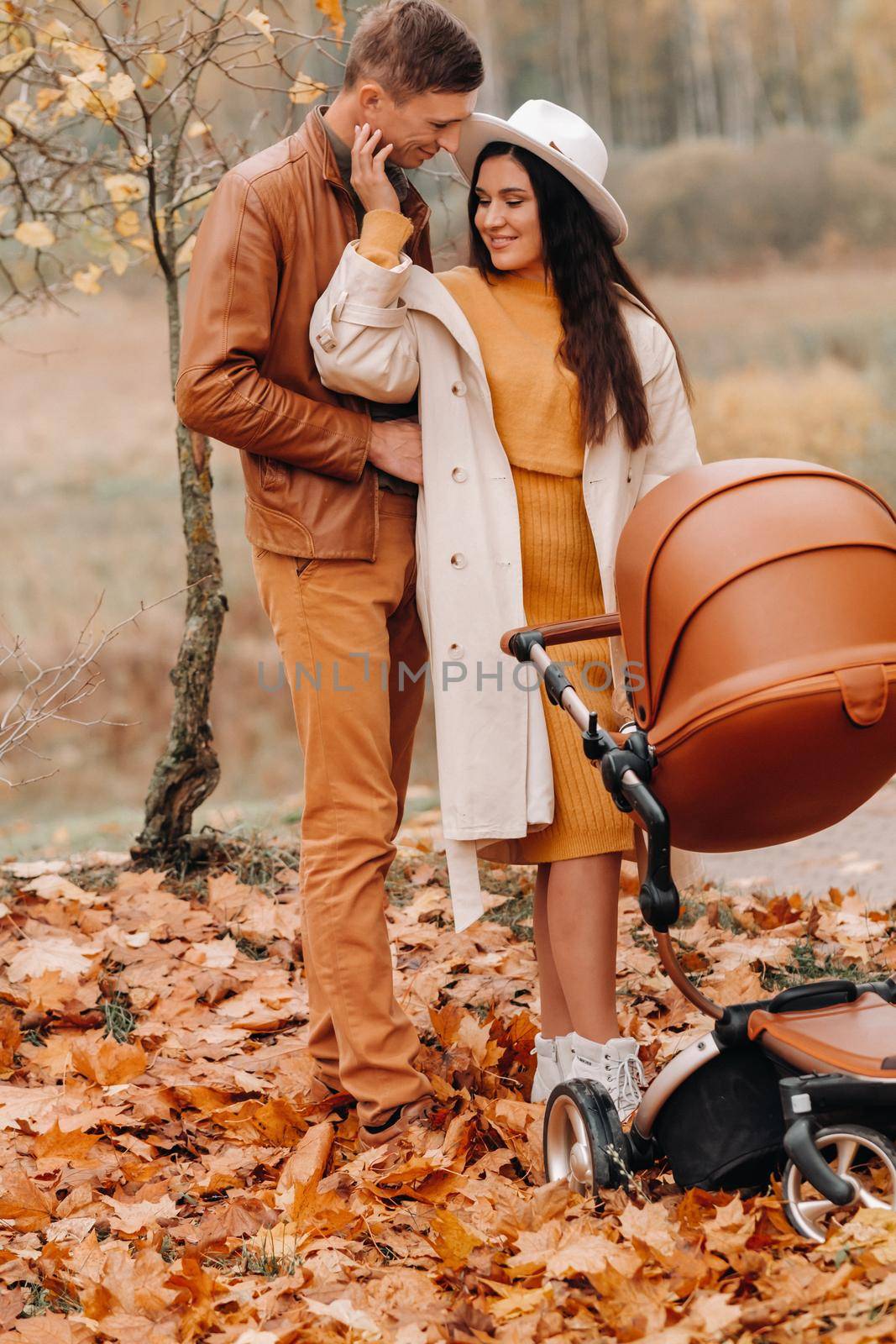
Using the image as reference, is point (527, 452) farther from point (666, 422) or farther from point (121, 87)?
point (121, 87)

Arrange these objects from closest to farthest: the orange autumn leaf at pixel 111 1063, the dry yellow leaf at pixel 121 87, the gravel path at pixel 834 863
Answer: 1. the orange autumn leaf at pixel 111 1063
2. the dry yellow leaf at pixel 121 87
3. the gravel path at pixel 834 863

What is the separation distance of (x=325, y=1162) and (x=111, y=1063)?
29.9 inches

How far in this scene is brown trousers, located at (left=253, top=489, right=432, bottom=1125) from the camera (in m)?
3.13

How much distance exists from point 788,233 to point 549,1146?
48.4 ft

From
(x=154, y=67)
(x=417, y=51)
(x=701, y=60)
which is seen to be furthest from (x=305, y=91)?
(x=701, y=60)

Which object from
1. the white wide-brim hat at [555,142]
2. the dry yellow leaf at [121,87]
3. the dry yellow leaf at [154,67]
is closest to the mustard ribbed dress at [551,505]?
the white wide-brim hat at [555,142]

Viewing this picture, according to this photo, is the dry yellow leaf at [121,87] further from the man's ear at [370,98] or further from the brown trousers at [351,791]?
the brown trousers at [351,791]

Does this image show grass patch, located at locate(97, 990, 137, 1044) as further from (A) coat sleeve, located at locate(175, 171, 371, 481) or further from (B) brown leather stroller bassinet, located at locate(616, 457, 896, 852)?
(B) brown leather stroller bassinet, located at locate(616, 457, 896, 852)

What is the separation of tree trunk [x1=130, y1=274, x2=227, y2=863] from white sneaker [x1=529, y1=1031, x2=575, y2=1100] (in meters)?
2.18

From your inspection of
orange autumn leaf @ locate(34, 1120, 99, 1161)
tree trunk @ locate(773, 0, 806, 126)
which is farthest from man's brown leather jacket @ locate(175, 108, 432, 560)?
tree trunk @ locate(773, 0, 806, 126)

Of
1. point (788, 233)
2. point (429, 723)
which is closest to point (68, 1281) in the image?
point (429, 723)

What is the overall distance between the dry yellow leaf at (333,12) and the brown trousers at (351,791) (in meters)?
1.71

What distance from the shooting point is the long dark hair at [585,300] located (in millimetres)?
3041

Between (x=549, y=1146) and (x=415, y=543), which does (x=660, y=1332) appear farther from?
(x=415, y=543)
